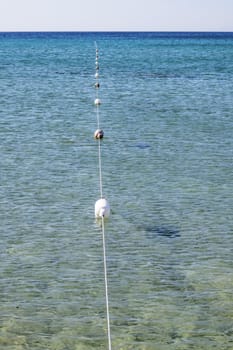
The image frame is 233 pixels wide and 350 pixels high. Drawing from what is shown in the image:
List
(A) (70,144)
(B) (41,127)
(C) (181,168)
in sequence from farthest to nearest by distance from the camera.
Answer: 1. (B) (41,127)
2. (A) (70,144)
3. (C) (181,168)

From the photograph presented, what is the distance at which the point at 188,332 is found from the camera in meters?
14.6

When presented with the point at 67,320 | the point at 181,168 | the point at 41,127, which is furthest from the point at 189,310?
the point at 41,127

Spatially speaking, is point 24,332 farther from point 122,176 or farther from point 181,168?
point 181,168

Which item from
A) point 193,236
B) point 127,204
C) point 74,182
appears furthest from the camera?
point 74,182

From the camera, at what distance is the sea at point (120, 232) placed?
14.9m

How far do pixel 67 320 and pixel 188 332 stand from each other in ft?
9.15

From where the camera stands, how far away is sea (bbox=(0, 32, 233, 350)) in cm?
1491

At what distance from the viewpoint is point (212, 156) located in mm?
31250

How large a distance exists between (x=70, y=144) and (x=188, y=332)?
20751mm

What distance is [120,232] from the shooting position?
20734 mm

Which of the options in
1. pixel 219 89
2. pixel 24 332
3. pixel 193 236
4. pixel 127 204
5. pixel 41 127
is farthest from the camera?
pixel 219 89

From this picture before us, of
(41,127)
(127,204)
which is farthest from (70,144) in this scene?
(127,204)

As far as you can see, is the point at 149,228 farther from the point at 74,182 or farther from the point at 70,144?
the point at 70,144

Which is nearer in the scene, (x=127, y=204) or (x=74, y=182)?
(x=127, y=204)
